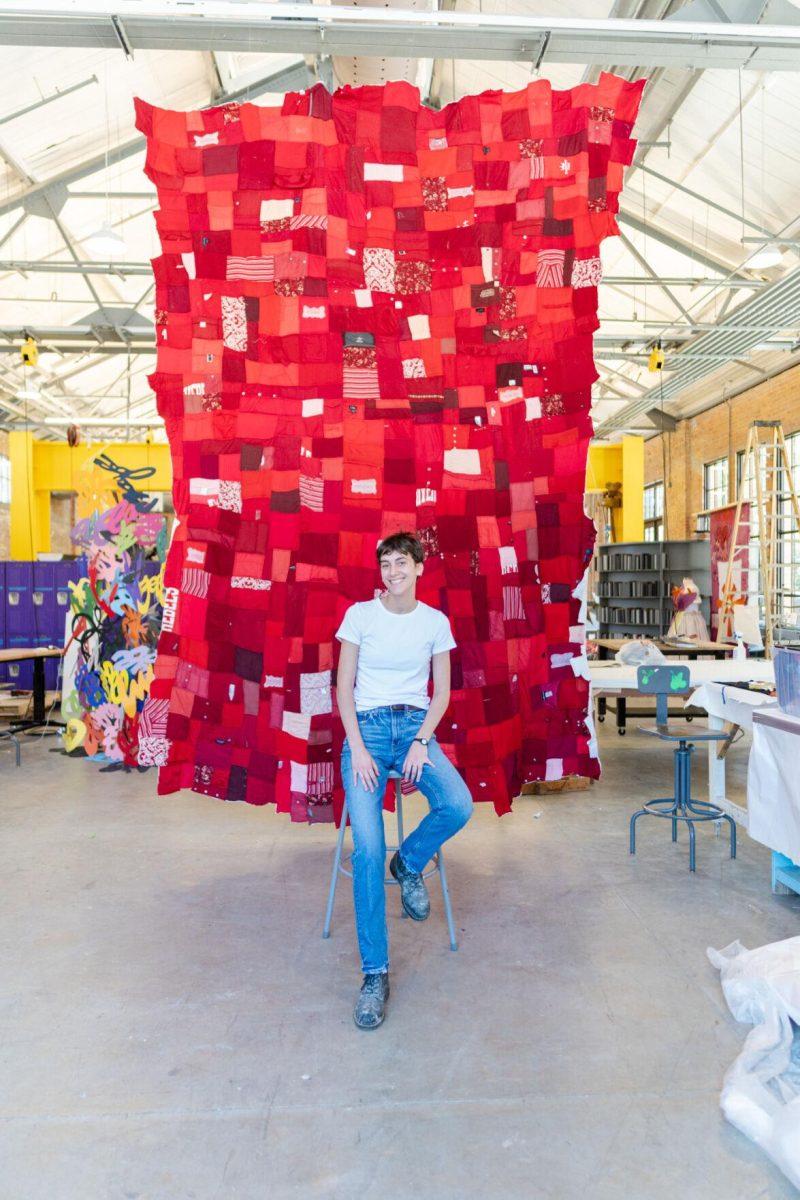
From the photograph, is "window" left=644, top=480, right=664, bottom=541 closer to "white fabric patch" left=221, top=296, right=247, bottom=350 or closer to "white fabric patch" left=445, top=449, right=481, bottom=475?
"white fabric patch" left=445, top=449, right=481, bottom=475

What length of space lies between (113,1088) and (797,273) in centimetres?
897

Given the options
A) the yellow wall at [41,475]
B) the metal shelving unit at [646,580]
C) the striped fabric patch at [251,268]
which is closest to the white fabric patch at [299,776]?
the striped fabric patch at [251,268]

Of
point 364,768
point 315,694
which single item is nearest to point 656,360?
point 315,694

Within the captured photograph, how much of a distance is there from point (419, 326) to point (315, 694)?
1.47 meters

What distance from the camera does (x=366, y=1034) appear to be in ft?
7.29

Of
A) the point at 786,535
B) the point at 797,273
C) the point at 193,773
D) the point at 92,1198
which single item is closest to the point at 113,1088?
the point at 92,1198

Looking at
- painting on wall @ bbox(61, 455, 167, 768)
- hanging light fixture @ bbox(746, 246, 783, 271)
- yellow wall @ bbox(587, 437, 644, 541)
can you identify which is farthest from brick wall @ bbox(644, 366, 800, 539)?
painting on wall @ bbox(61, 455, 167, 768)

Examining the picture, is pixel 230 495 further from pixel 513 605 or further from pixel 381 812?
pixel 381 812

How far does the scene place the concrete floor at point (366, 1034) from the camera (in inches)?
67.6

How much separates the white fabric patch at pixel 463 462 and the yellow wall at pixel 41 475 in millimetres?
11571

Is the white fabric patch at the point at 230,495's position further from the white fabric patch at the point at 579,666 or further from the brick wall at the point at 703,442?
the brick wall at the point at 703,442

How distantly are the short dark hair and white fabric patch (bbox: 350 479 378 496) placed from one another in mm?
669

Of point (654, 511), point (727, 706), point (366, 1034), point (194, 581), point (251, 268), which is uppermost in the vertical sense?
point (654, 511)

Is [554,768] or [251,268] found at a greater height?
[251,268]
